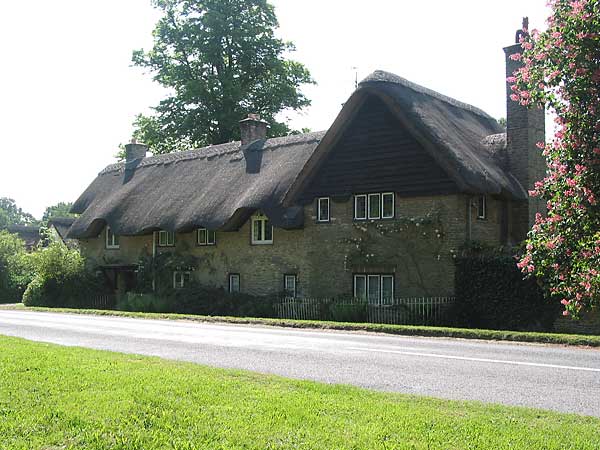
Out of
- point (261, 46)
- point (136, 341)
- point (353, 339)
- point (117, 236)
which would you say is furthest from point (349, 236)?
point (261, 46)

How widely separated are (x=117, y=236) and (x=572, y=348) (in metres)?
28.2

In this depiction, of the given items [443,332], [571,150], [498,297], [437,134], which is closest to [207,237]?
[437,134]

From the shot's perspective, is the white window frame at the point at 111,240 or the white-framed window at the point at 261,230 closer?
the white-framed window at the point at 261,230

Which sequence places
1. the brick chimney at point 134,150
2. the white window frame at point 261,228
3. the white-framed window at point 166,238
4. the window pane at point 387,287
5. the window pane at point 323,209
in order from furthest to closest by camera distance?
the brick chimney at point 134,150 < the white-framed window at point 166,238 < the white window frame at point 261,228 < the window pane at point 323,209 < the window pane at point 387,287

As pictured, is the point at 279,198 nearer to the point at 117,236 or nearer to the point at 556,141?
the point at 117,236

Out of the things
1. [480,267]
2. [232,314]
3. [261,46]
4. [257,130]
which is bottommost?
[232,314]

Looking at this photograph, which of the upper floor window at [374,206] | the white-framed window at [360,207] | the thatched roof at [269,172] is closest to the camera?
the thatched roof at [269,172]

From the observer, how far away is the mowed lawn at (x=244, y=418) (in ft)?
21.4

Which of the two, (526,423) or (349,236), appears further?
(349,236)

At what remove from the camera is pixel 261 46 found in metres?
48.6

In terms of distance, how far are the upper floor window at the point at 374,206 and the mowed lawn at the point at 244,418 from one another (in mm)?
16631

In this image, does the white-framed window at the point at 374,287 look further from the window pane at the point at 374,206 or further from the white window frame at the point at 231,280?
the white window frame at the point at 231,280

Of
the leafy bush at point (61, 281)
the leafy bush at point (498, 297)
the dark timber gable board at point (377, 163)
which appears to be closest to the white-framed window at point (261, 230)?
the dark timber gable board at point (377, 163)

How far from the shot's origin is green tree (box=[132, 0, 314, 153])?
47219 millimetres
